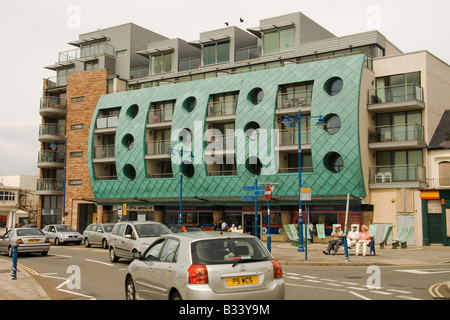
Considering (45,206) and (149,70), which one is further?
(45,206)

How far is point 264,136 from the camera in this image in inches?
1613

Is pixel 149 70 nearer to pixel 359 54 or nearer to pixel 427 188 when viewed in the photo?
pixel 359 54

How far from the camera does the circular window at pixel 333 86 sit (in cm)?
3919

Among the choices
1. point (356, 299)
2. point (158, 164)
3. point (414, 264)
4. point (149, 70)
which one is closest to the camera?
point (356, 299)

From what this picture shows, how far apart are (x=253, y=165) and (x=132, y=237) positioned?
23625 mm

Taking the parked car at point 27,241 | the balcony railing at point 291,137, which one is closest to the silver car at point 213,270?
the parked car at point 27,241

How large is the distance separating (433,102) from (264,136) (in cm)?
1288

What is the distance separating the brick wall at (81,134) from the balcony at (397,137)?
29.7m

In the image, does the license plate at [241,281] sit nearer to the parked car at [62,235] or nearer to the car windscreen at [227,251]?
the car windscreen at [227,251]

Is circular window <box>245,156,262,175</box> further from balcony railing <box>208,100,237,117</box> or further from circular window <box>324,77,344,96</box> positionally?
circular window <box>324,77,344,96</box>

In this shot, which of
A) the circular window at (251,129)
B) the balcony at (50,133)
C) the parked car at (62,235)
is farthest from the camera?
the balcony at (50,133)

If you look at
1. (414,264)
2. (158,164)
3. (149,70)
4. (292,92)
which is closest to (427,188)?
(292,92)

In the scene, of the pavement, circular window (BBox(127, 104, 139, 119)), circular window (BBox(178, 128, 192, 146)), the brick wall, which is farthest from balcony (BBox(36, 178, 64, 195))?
the pavement

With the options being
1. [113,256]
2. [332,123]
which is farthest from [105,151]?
[113,256]
